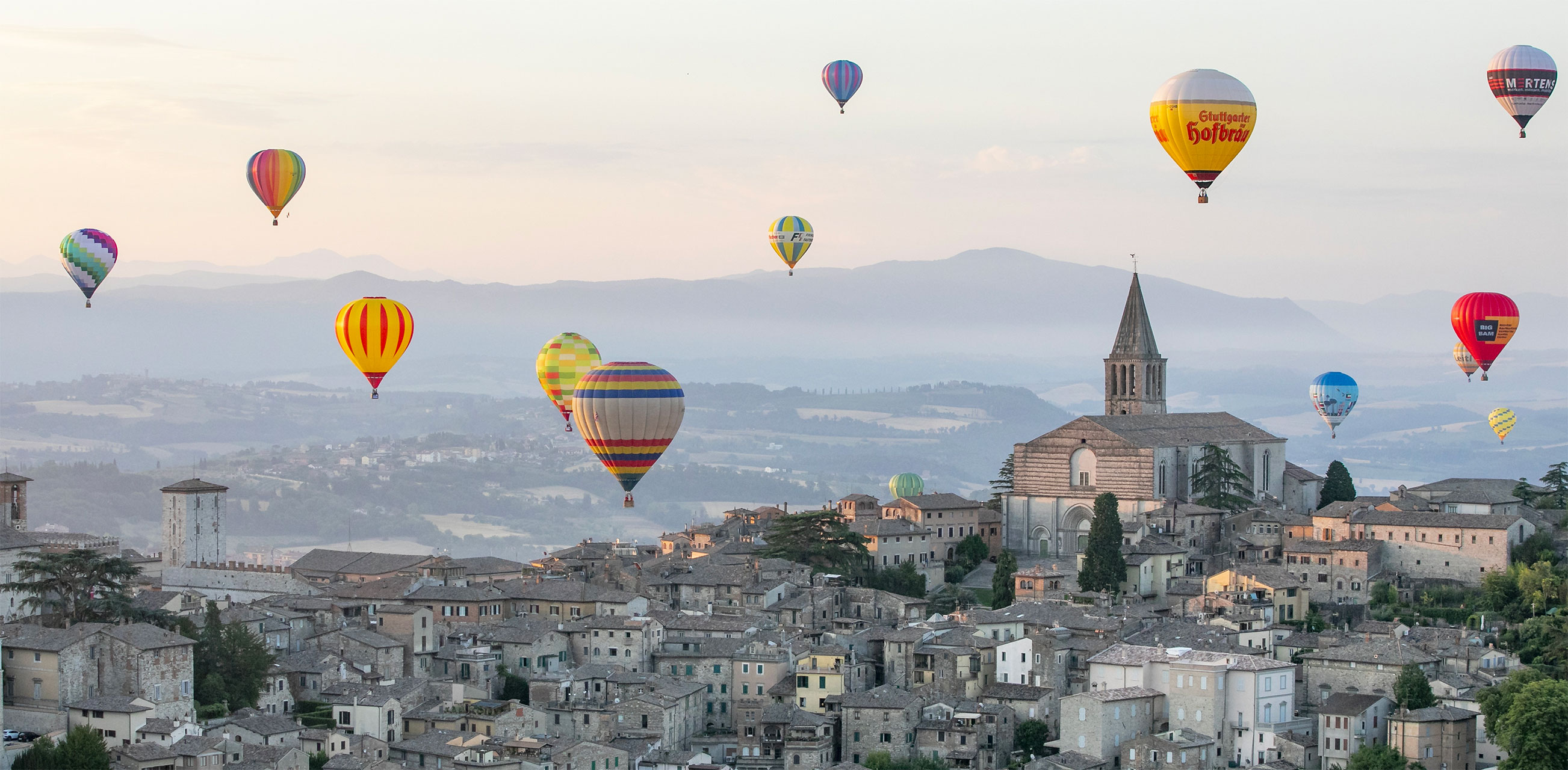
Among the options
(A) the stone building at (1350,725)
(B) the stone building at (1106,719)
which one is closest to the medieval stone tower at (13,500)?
(B) the stone building at (1106,719)

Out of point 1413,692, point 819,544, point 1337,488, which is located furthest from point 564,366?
point 1413,692

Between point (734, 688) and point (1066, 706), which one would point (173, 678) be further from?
point (1066, 706)

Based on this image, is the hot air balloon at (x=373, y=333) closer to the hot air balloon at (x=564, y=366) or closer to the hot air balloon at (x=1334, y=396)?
the hot air balloon at (x=564, y=366)

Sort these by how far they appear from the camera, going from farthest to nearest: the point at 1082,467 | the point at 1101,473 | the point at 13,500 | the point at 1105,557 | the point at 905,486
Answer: the point at 905,486 < the point at 1082,467 < the point at 1101,473 < the point at 13,500 < the point at 1105,557

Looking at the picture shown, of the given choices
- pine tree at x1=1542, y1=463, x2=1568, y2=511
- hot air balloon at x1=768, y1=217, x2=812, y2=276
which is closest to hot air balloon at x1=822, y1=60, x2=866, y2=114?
hot air balloon at x1=768, y1=217, x2=812, y2=276

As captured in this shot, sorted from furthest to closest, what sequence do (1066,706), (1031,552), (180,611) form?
(1031,552) < (180,611) < (1066,706)

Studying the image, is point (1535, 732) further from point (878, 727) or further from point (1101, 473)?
point (1101, 473)

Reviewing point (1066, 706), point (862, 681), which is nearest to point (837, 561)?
point (862, 681)
